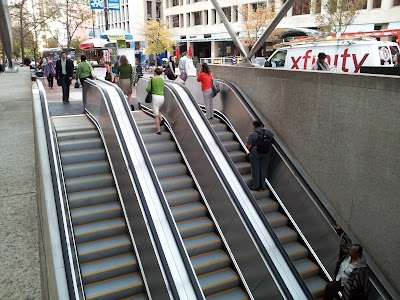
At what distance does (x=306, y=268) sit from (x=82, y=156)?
215 inches

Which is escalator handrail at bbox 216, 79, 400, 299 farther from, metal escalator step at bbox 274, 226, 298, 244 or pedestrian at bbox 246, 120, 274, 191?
metal escalator step at bbox 274, 226, 298, 244

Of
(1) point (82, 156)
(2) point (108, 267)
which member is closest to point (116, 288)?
(2) point (108, 267)

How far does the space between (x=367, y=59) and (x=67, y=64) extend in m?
9.87

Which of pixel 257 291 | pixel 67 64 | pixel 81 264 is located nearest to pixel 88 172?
pixel 81 264

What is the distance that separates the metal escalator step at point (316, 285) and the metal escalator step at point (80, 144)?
5.63 m

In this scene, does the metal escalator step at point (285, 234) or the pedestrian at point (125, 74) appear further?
the pedestrian at point (125, 74)

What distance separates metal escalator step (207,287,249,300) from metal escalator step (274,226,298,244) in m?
1.63

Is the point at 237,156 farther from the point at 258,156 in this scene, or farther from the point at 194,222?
the point at 194,222

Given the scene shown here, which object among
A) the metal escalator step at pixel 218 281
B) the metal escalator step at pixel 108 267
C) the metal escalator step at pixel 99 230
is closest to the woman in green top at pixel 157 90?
the metal escalator step at pixel 99 230

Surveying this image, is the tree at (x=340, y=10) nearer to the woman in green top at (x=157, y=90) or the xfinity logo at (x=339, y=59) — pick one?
the xfinity logo at (x=339, y=59)

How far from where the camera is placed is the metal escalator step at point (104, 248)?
6.38 metres

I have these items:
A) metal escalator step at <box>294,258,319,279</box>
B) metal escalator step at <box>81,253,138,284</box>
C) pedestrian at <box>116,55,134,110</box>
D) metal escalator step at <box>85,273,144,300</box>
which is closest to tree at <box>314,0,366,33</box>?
pedestrian at <box>116,55,134,110</box>

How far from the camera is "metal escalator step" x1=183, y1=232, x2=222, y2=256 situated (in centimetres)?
699

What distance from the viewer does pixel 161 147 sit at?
9000 millimetres
